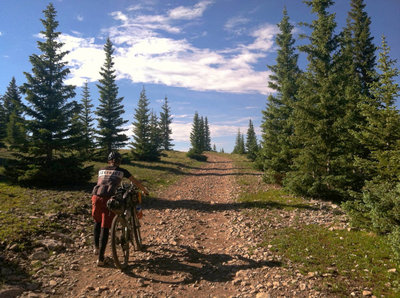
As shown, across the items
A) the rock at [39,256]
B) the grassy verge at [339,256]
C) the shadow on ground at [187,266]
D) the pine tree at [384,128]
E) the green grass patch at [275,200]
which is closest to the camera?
the grassy verge at [339,256]

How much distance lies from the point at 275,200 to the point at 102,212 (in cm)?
1003

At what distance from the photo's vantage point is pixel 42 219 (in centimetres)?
835

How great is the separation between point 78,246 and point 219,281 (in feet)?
15.5

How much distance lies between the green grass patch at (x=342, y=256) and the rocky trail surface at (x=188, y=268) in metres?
0.40

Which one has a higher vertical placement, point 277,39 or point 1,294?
point 277,39

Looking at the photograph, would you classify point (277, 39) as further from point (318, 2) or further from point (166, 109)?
point (166, 109)

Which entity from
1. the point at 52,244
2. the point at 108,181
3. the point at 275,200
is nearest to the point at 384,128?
the point at 275,200

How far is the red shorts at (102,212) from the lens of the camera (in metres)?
5.78

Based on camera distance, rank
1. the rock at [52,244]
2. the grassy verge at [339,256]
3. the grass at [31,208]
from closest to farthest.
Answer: the grassy verge at [339,256]
the rock at [52,244]
the grass at [31,208]

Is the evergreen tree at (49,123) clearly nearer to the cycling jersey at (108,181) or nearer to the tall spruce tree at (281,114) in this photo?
the cycling jersey at (108,181)

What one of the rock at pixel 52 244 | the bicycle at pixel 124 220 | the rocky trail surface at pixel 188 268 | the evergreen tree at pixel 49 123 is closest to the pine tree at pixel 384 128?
the rocky trail surface at pixel 188 268

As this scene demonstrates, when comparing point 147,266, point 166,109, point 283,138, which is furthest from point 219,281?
point 166,109

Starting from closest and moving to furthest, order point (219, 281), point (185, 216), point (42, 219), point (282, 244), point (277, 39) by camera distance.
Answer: point (219, 281), point (282, 244), point (42, 219), point (185, 216), point (277, 39)

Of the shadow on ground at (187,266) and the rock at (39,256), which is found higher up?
the rock at (39,256)
